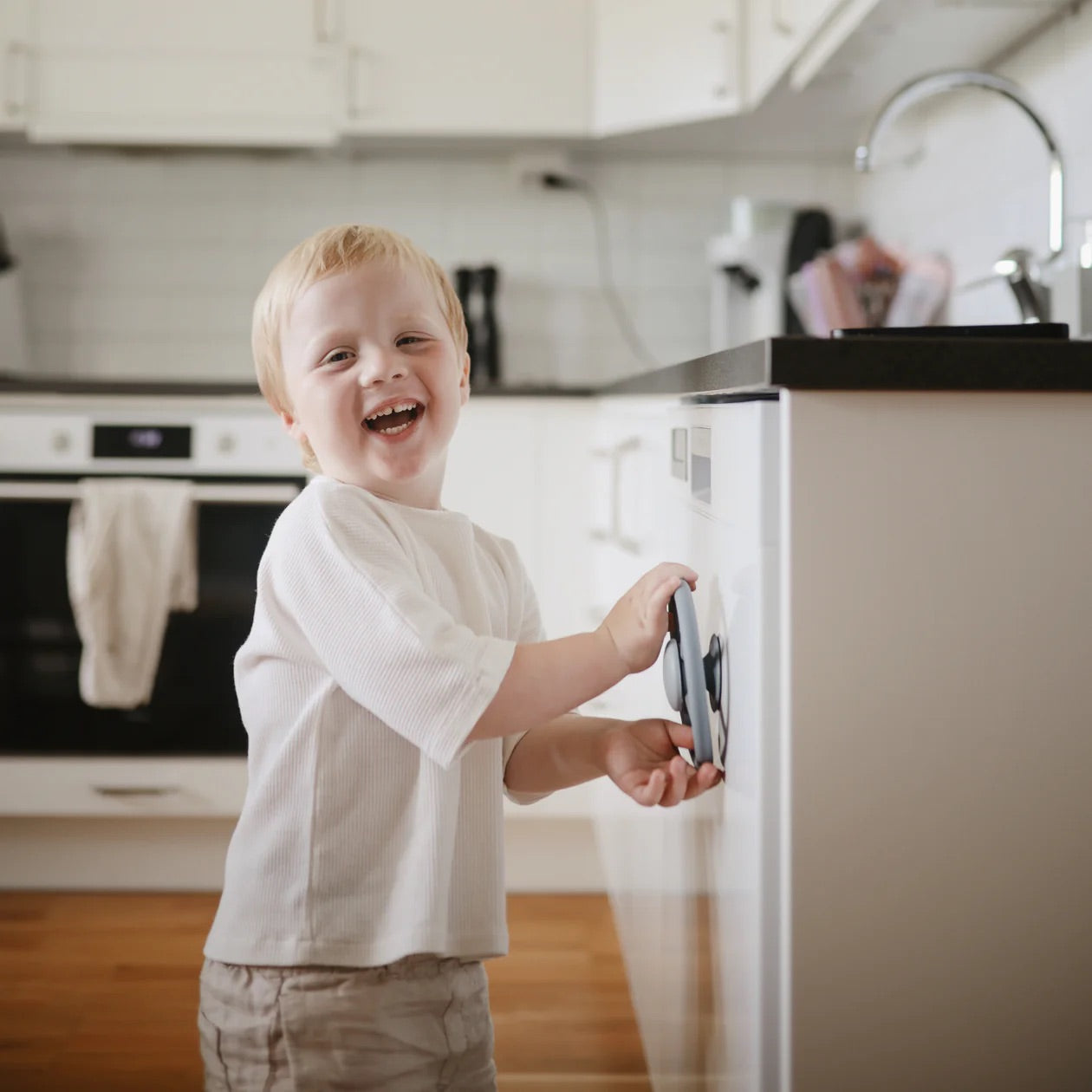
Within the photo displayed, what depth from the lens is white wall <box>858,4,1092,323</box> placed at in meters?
1.71

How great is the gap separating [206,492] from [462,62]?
44.9 inches

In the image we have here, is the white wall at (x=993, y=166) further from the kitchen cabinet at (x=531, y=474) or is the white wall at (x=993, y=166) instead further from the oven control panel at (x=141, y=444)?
the oven control panel at (x=141, y=444)

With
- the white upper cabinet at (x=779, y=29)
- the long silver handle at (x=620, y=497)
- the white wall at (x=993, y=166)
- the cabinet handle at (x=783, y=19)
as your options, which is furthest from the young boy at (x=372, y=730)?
the cabinet handle at (x=783, y=19)

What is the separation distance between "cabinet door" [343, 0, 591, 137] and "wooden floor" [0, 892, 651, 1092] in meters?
1.66

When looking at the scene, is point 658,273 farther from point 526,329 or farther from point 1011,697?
point 1011,697

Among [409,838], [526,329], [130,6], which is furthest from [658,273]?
[409,838]

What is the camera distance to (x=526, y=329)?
2906mm

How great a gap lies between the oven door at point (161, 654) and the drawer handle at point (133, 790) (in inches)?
2.4

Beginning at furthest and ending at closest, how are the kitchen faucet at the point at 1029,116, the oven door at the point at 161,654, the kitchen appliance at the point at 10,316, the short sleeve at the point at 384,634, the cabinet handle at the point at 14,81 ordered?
the kitchen appliance at the point at 10,316, the cabinet handle at the point at 14,81, the oven door at the point at 161,654, the kitchen faucet at the point at 1029,116, the short sleeve at the point at 384,634

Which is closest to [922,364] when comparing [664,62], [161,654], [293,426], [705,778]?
[705,778]

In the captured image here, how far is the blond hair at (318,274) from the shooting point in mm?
906

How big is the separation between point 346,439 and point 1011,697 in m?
0.52

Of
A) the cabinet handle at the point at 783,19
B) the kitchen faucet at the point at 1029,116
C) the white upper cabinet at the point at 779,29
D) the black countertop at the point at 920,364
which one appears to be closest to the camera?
the black countertop at the point at 920,364

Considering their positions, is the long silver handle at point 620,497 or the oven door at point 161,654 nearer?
the long silver handle at point 620,497
